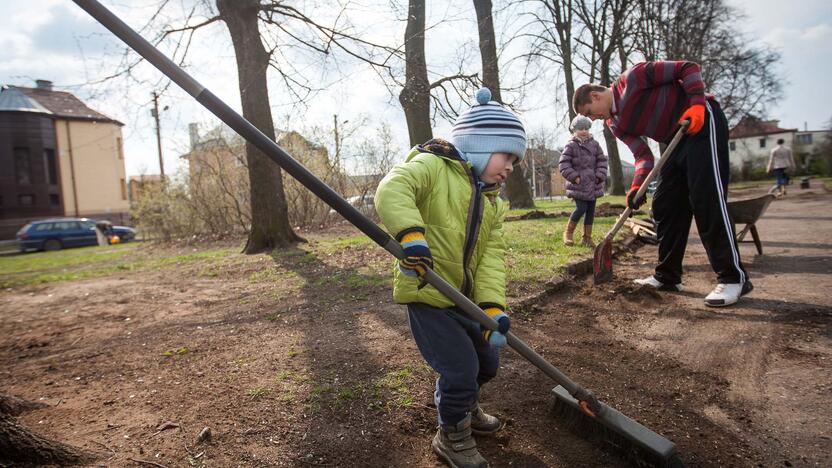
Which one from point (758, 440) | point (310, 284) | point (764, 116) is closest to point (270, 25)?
point (310, 284)

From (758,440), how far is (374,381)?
1.90m

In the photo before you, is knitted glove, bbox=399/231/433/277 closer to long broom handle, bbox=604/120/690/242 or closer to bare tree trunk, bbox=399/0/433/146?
long broom handle, bbox=604/120/690/242

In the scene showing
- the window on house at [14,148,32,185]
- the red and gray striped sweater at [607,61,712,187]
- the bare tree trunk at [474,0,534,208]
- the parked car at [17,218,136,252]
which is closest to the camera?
the red and gray striped sweater at [607,61,712,187]

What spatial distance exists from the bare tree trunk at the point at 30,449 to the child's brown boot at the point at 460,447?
1.50m

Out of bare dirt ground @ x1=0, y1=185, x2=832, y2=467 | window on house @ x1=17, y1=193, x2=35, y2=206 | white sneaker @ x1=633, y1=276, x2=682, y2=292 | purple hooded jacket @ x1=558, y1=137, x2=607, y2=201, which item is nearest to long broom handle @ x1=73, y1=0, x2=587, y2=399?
bare dirt ground @ x1=0, y1=185, x2=832, y2=467

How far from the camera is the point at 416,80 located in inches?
333

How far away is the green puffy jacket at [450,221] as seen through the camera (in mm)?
2035

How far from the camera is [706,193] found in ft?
12.3

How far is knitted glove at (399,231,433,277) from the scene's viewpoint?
1.80m

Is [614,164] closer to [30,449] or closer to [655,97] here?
[655,97]

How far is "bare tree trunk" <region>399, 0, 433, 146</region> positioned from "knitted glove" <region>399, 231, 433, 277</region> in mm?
7164

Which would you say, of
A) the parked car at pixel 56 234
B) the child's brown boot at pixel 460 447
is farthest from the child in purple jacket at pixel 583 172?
the parked car at pixel 56 234

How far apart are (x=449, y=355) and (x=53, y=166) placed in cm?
4512

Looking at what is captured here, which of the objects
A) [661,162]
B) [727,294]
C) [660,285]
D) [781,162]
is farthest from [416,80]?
[781,162]
